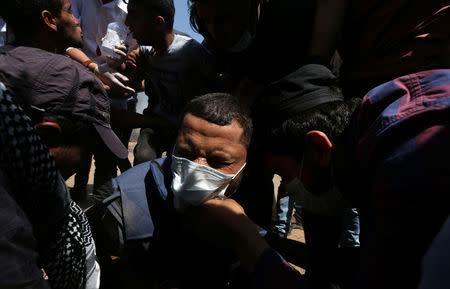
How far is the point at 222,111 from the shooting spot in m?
1.99

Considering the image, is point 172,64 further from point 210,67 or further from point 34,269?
point 34,269

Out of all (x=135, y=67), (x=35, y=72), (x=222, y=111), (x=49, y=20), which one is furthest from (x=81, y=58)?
(x=222, y=111)

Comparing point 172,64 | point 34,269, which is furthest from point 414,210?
point 172,64

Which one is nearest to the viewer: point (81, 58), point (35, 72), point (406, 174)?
point (406, 174)

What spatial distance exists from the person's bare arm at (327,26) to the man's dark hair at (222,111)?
1.82 ft

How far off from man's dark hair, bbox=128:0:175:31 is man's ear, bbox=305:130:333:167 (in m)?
2.15

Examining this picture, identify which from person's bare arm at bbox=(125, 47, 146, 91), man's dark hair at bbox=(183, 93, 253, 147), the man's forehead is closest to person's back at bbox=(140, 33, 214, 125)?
person's bare arm at bbox=(125, 47, 146, 91)

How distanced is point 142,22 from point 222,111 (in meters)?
1.52

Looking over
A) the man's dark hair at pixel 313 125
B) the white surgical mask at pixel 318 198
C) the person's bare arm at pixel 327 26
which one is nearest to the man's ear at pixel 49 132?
the man's dark hair at pixel 313 125

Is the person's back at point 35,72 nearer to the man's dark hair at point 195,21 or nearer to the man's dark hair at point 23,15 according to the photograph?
the man's dark hair at point 23,15

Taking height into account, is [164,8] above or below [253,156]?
above

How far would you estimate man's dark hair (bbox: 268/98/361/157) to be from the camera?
141 cm

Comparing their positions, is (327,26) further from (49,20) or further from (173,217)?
(49,20)

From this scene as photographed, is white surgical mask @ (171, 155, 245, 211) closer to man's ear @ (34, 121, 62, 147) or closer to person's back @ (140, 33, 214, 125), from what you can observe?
man's ear @ (34, 121, 62, 147)
